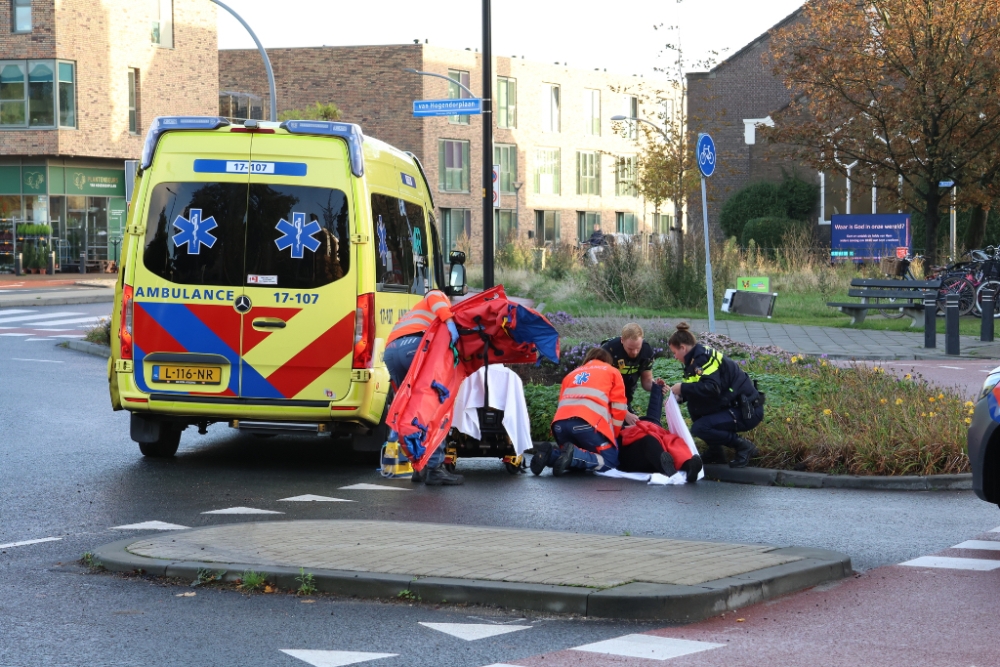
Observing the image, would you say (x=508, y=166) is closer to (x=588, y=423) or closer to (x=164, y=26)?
(x=164, y=26)

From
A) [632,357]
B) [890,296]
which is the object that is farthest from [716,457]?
[890,296]

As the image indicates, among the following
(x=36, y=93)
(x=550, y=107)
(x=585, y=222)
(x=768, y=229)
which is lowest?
(x=768, y=229)

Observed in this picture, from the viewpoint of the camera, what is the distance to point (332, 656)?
566 centimetres

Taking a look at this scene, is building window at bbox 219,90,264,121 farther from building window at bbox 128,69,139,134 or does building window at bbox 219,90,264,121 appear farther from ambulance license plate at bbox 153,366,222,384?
ambulance license plate at bbox 153,366,222,384

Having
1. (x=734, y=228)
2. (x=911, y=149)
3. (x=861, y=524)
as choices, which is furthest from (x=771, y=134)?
(x=861, y=524)

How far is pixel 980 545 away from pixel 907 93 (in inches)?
895

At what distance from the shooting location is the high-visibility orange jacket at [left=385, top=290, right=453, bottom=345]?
1079 cm

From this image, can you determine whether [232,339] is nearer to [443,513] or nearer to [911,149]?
[443,513]

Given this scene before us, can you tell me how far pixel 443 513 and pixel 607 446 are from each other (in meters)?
2.32

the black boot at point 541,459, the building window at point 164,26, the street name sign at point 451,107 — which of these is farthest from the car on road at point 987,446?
the building window at point 164,26

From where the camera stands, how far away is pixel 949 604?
6.63 meters

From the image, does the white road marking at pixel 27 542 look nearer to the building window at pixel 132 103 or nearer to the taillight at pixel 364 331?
the taillight at pixel 364 331

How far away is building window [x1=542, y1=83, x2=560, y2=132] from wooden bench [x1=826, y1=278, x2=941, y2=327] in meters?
49.8

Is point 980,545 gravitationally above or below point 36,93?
below
